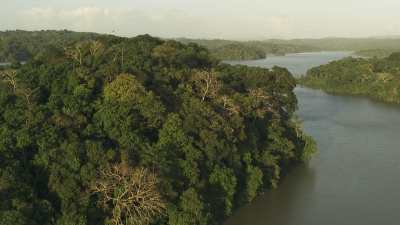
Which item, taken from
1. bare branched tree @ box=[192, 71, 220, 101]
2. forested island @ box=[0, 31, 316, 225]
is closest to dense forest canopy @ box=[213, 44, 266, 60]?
forested island @ box=[0, 31, 316, 225]

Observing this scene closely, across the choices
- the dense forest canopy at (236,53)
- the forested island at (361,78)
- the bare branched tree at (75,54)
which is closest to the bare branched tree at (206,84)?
the bare branched tree at (75,54)

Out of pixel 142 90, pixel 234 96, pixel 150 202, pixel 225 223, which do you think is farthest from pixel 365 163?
pixel 150 202

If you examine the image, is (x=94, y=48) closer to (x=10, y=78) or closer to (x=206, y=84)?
(x=10, y=78)

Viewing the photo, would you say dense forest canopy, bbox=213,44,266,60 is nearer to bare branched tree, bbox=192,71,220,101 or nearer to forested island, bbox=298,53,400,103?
forested island, bbox=298,53,400,103

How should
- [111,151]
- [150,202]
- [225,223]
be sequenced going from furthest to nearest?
[225,223]
[111,151]
[150,202]

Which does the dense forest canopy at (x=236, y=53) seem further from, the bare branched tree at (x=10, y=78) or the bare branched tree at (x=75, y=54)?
the bare branched tree at (x=10, y=78)

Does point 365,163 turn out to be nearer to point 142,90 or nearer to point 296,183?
point 296,183
